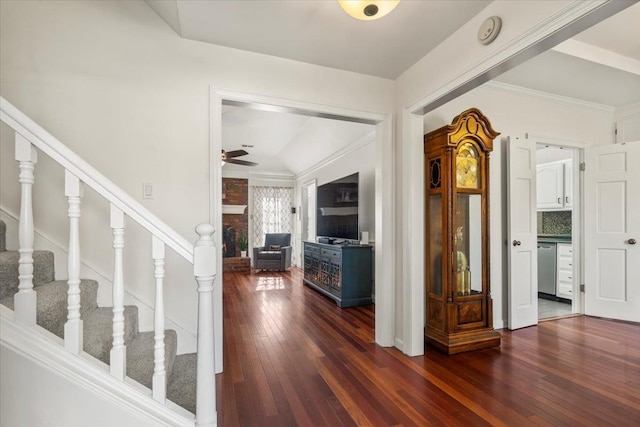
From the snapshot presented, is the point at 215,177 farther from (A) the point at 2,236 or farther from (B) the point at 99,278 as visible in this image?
(A) the point at 2,236

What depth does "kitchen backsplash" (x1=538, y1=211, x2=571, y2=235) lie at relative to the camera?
4570mm

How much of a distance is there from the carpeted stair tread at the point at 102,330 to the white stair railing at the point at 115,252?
237 mm

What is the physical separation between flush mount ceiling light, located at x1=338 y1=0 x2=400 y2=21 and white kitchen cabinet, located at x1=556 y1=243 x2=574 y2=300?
169 inches

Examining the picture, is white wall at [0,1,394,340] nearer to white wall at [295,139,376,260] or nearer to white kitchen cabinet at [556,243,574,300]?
white wall at [295,139,376,260]

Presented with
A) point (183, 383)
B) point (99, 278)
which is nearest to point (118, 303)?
point (183, 383)

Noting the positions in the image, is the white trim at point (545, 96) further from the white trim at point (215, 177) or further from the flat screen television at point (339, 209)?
the white trim at point (215, 177)

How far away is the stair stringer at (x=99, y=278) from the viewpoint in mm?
1801

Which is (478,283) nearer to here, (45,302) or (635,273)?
(635,273)

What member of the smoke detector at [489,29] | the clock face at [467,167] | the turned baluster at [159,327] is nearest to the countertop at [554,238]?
the clock face at [467,167]

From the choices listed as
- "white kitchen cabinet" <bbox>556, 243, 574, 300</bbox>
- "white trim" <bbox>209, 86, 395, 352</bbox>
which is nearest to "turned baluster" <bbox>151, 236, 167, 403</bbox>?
"white trim" <bbox>209, 86, 395, 352</bbox>

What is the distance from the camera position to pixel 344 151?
201 inches

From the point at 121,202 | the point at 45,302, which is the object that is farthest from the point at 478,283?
the point at 45,302

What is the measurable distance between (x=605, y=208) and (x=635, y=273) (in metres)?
0.79

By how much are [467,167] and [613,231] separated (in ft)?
7.45
